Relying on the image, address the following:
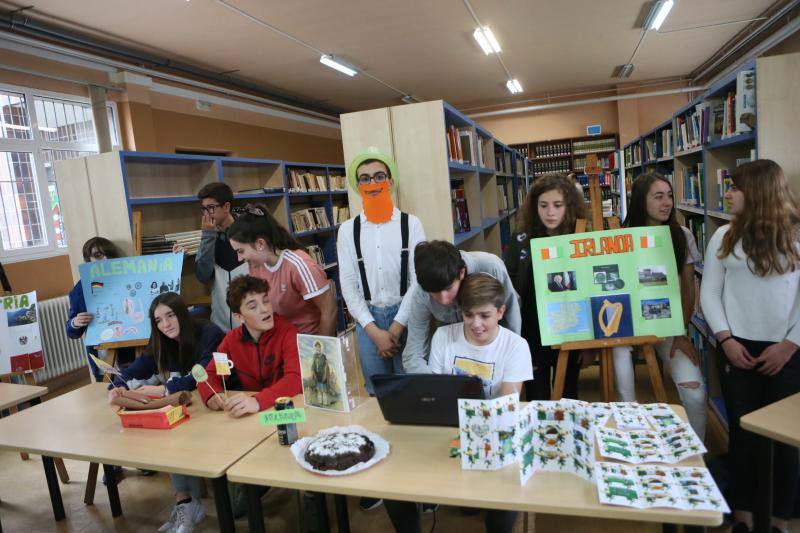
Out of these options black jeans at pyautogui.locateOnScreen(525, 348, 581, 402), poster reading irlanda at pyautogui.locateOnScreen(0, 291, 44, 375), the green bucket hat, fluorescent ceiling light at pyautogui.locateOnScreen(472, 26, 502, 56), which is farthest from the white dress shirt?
fluorescent ceiling light at pyautogui.locateOnScreen(472, 26, 502, 56)

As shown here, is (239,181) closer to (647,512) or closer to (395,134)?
(395,134)

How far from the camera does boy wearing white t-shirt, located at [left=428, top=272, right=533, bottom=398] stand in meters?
1.83

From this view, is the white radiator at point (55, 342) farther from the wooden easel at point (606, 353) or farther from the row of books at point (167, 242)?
the wooden easel at point (606, 353)

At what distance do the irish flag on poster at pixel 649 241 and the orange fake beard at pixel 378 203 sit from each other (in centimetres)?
116

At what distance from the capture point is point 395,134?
3.04 metres

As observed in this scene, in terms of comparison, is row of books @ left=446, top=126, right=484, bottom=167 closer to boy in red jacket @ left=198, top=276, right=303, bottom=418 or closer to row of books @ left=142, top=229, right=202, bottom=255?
boy in red jacket @ left=198, top=276, right=303, bottom=418

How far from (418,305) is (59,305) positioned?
15.4ft

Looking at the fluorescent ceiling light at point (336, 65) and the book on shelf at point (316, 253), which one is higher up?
the fluorescent ceiling light at point (336, 65)

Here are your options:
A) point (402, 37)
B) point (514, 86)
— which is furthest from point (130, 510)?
point (514, 86)

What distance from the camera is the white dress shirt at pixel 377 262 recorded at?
2514 millimetres

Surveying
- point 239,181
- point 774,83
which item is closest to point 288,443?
point 774,83

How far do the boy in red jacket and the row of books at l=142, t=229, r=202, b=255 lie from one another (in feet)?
5.99

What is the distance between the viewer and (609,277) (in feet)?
7.29

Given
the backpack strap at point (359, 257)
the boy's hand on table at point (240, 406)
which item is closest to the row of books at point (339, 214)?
the backpack strap at point (359, 257)
